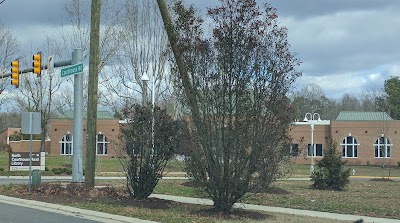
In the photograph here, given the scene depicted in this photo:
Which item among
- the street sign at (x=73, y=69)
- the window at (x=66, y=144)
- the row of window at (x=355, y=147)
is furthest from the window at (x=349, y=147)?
the street sign at (x=73, y=69)

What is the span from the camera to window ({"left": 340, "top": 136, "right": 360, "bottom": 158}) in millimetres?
64062

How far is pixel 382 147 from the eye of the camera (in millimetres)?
62688

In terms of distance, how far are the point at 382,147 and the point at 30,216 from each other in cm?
5462

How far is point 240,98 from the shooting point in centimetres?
1339

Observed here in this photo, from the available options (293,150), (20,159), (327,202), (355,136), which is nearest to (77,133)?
(327,202)

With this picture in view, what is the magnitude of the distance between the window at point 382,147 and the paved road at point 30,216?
52381 millimetres

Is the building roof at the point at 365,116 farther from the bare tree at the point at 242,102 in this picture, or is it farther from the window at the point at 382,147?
the bare tree at the point at 242,102

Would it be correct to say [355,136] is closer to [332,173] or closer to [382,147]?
[382,147]

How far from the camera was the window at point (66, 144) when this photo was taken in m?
66.7

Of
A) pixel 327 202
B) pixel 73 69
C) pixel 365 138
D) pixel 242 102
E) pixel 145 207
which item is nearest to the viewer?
pixel 242 102

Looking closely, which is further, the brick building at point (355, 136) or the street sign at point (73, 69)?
the brick building at point (355, 136)

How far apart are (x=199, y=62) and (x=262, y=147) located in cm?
264

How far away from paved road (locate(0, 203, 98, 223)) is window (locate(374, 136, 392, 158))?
5238 cm

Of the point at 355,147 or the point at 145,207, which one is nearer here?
the point at 145,207
